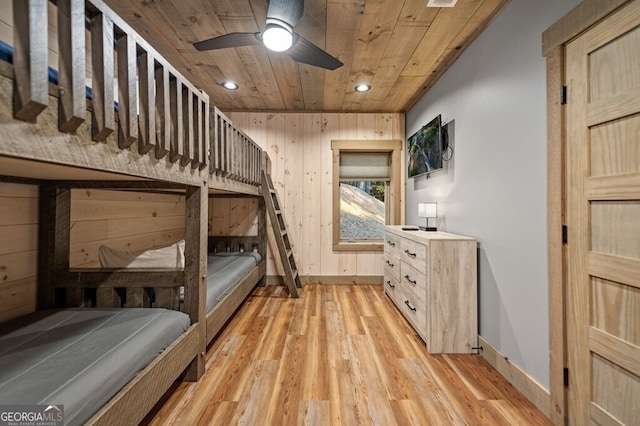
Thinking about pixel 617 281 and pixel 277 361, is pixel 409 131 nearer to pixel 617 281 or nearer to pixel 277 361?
pixel 617 281

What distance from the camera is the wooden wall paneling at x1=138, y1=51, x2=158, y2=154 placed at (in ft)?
3.90

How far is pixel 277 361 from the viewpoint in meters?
1.96

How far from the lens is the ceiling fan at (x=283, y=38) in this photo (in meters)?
1.69

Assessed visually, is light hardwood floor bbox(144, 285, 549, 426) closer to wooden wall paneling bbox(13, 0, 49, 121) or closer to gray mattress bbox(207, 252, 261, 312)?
gray mattress bbox(207, 252, 261, 312)

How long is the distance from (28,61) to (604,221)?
2.07 m

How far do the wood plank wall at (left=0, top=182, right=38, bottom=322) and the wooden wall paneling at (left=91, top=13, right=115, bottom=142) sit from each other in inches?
45.9

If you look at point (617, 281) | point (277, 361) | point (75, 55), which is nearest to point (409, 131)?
point (617, 281)

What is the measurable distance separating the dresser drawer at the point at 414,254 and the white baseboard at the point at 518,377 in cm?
67

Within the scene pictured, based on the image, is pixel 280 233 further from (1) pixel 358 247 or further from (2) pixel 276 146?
(2) pixel 276 146

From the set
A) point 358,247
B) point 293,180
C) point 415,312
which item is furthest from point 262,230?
point 415,312

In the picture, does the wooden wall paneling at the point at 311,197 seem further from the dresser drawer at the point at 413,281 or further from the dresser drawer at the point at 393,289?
the dresser drawer at the point at 413,281

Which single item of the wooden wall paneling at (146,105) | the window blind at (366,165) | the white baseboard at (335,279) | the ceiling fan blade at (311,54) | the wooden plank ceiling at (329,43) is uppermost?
the wooden plank ceiling at (329,43)

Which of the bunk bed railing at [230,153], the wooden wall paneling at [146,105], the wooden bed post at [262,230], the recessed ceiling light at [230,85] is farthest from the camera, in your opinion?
the wooden bed post at [262,230]

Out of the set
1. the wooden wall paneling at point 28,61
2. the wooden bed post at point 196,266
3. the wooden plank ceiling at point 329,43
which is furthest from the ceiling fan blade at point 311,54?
the wooden wall paneling at point 28,61
